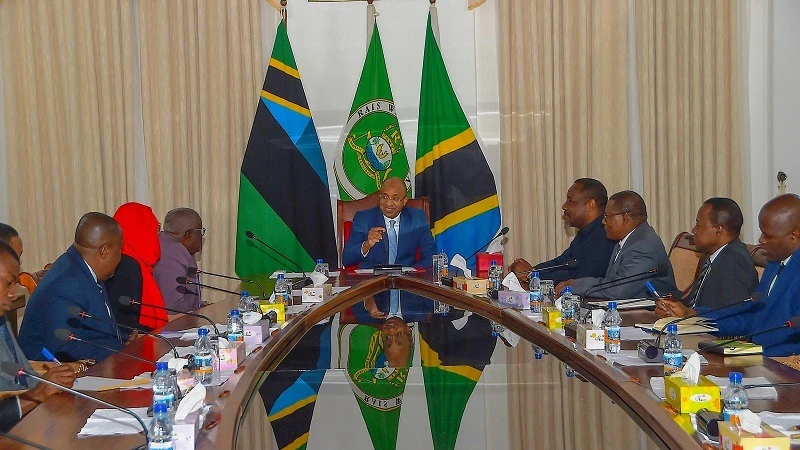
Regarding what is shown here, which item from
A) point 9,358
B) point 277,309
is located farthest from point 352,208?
point 9,358

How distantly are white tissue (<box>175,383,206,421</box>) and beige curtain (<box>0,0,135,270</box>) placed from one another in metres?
4.47

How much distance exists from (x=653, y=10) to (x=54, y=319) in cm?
452

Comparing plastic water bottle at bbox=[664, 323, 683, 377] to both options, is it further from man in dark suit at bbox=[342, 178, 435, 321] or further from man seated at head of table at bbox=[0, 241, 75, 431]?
man in dark suit at bbox=[342, 178, 435, 321]

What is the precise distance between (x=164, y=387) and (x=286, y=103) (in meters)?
4.19

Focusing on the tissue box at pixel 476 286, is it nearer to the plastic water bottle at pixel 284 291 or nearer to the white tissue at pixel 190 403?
the plastic water bottle at pixel 284 291

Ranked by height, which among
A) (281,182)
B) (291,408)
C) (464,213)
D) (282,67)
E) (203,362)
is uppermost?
(282,67)

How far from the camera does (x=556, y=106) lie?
6367mm

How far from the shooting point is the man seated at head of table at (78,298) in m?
3.29

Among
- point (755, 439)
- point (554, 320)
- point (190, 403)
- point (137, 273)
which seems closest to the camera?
point (755, 439)

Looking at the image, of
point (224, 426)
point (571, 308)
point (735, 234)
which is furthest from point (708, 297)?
point (224, 426)

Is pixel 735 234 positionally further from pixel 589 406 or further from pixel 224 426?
pixel 224 426

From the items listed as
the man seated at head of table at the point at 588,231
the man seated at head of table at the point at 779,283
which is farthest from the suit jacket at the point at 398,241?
the man seated at head of table at the point at 779,283

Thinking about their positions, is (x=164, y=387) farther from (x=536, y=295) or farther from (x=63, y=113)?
(x=63, y=113)

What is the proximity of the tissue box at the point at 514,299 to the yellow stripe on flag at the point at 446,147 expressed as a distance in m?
2.36
